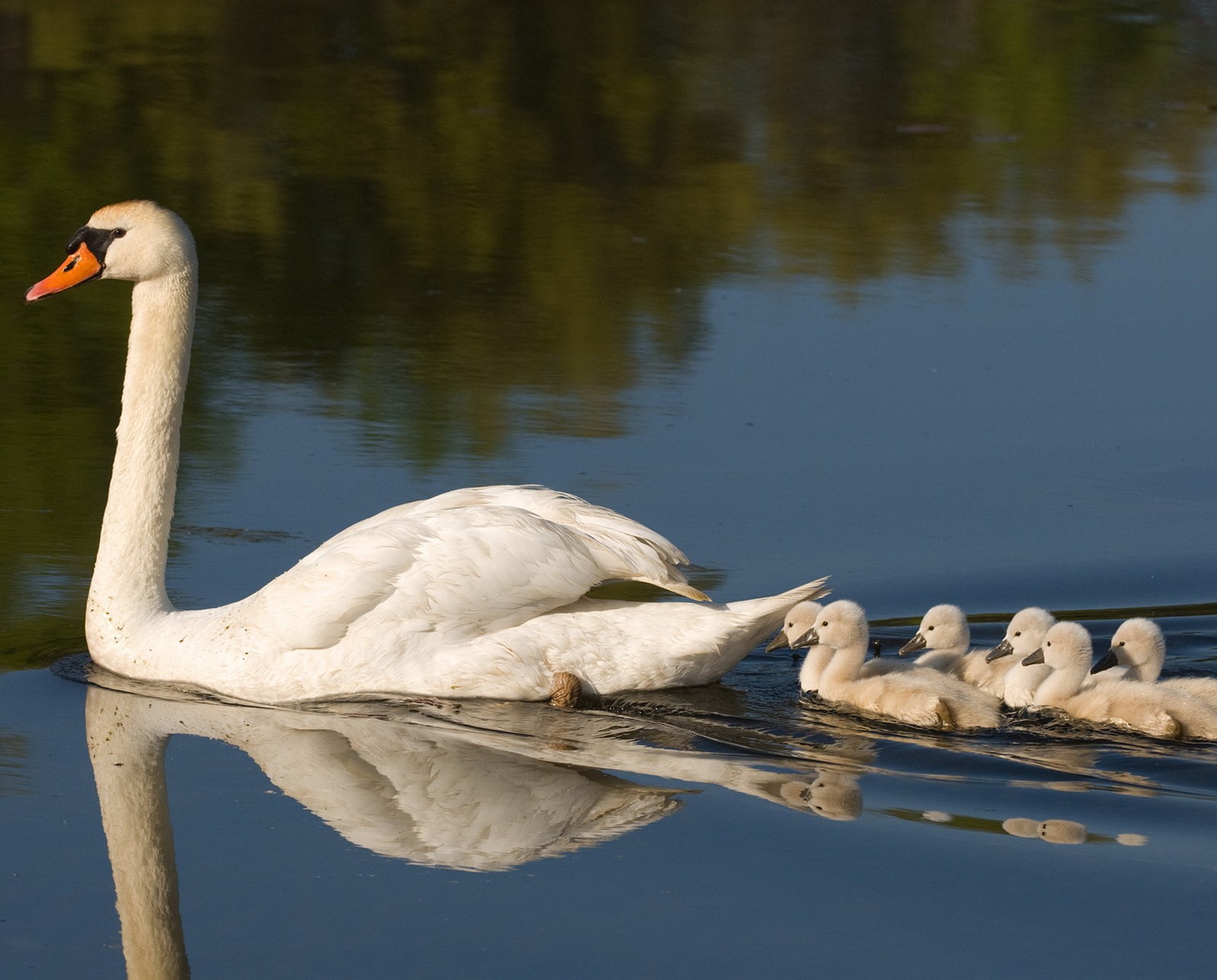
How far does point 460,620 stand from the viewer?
6.94 metres

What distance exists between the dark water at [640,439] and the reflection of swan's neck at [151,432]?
1.39 ft

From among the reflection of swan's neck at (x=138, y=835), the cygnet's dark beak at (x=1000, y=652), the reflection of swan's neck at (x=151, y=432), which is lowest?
the cygnet's dark beak at (x=1000, y=652)

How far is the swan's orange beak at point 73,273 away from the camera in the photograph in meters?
7.43

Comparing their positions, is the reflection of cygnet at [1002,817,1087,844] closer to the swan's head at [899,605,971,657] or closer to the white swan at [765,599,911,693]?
the white swan at [765,599,911,693]

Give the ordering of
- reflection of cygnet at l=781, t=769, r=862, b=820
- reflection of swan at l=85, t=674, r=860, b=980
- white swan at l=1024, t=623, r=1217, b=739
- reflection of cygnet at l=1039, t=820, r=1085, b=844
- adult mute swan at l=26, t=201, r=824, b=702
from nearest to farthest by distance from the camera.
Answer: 1. reflection of swan at l=85, t=674, r=860, b=980
2. reflection of cygnet at l=1039, t=820, r=1085, b=844
3. reflection of cygnet at l=781, t=769, r=862, b=820
4. white swan at l=1024, t=623, r=1217, b=739
5. adult mute swan at l=26, t=201, r=824, b=702

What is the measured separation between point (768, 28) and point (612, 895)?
726 inches

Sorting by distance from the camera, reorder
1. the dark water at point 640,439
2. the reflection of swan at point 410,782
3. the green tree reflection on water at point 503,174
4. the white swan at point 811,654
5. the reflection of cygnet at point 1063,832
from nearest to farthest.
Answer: the dark water at point 640,439 < the reflection of swan at point 410,782 < the reflection of cygnet at point 1063,832 < the white swan at point 811,654 < the green tree reflection on water at point 503,174

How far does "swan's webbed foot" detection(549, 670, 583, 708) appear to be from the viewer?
22.6ft

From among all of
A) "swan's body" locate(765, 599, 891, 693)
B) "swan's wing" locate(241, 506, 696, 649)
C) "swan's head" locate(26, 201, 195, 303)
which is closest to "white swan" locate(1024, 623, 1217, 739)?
"swan's body" locate(765, 599, 891, 693)

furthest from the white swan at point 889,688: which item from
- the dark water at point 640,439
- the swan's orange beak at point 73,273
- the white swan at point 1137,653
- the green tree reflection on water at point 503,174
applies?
the swan's orange beak at point 73,273

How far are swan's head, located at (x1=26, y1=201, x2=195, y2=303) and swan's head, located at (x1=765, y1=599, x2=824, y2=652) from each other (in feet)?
7.95

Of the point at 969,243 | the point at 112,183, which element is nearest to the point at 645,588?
the point at 969,243

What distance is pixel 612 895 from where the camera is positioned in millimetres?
5254

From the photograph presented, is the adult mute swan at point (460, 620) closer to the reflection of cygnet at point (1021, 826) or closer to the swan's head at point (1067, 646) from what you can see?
the swan's head at point (1067, 646)
